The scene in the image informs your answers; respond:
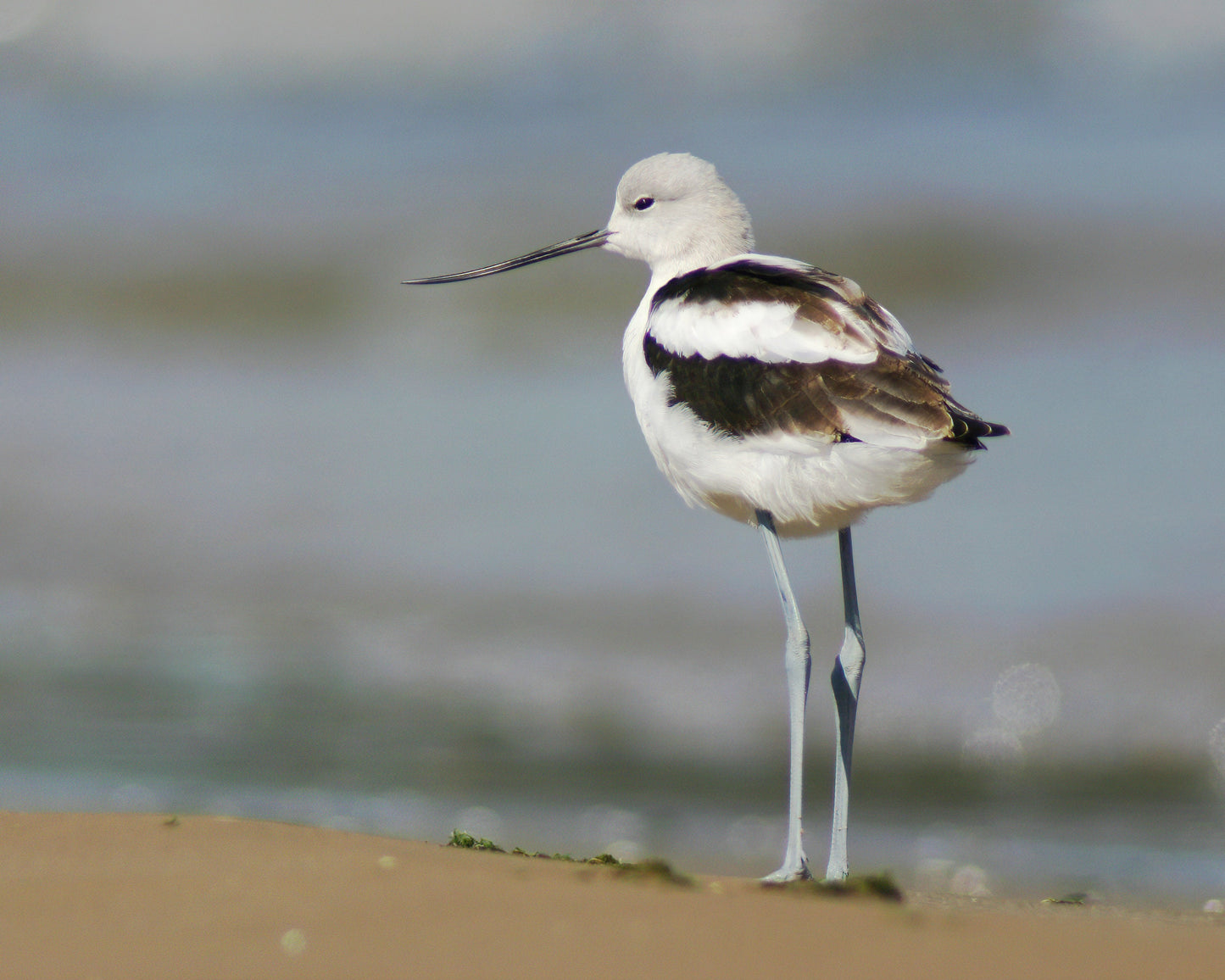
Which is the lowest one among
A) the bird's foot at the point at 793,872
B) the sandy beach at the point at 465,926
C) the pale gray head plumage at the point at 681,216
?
the sandy beach at the point at 465,926

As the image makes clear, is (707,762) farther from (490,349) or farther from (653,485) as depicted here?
(490,349)

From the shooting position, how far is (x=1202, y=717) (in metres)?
7.08

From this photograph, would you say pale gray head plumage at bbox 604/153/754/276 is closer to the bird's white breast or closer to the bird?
the bird

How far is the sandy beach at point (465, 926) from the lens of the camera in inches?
113

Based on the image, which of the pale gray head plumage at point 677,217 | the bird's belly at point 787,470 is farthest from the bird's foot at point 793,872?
the pale gray head plumage at point 677,217

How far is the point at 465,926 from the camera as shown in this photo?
3.05m

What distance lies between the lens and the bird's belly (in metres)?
3.99

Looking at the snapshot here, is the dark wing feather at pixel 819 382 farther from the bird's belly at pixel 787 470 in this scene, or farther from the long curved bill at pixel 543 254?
the long curved bill at pixel 543 254

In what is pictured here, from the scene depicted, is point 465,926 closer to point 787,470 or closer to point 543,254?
point 787,470

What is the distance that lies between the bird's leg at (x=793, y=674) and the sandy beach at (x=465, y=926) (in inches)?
14.5

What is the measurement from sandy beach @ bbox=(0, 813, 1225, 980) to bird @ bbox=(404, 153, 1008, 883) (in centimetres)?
77

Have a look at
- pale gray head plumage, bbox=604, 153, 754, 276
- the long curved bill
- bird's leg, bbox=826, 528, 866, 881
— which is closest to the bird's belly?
bird's leg, bbox=826, 528, 866, 881

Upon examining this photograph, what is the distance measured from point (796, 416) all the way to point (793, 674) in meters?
0.91

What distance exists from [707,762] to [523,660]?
139cm
